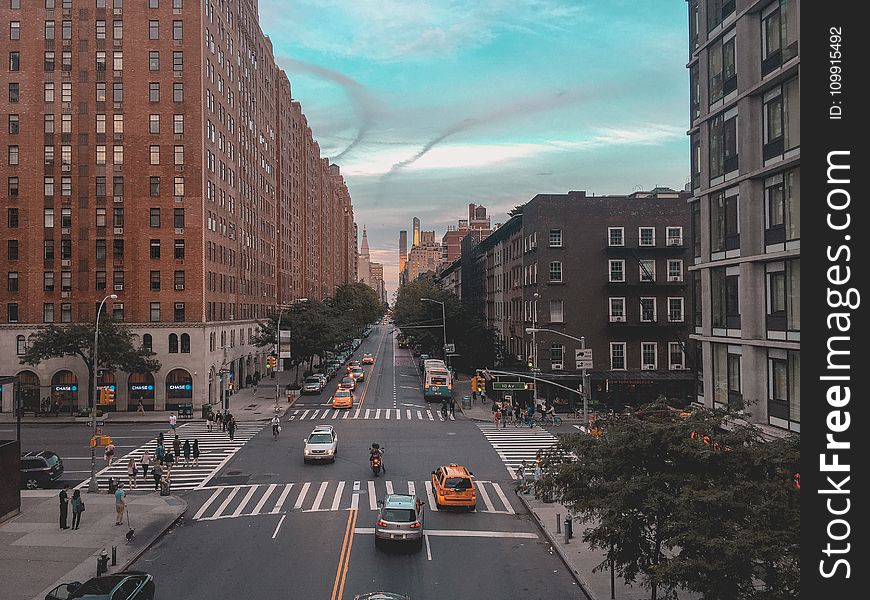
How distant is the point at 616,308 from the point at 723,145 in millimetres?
39427

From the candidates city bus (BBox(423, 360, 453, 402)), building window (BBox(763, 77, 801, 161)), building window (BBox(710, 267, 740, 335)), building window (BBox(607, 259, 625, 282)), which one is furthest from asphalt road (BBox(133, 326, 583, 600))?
building window (BBox(607, 259, 625, 282))

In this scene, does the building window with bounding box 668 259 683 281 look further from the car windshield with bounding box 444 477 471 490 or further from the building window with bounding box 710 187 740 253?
the car windshield with bounding box 444 477 471 490

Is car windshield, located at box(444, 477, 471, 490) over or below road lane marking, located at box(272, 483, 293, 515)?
over

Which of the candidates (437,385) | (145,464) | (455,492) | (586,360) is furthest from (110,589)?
(437,385)

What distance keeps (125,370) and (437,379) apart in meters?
28.7

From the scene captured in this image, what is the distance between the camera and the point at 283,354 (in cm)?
6372

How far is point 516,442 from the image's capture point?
45.6 m

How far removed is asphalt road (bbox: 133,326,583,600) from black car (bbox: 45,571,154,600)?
59.2 inches

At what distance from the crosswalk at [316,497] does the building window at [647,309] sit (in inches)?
1355

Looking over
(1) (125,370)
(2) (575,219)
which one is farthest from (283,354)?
(2) (575,219)

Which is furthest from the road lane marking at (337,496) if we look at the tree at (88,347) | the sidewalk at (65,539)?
the tree at (88,347)

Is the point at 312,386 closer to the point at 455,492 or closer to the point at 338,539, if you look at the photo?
the point at 455,492

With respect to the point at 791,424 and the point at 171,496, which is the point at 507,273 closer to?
the point at 171,496

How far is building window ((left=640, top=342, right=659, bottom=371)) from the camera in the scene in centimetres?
6241
